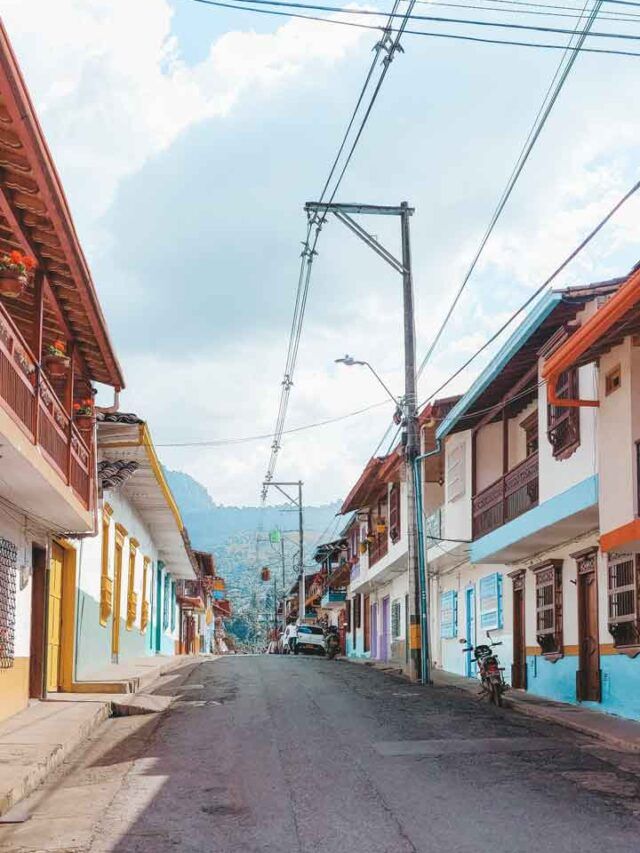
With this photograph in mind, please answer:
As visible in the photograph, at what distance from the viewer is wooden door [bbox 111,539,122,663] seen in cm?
2334

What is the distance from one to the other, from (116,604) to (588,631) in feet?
36.8

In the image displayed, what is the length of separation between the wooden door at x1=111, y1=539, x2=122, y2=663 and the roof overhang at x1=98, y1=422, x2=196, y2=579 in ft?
4.93

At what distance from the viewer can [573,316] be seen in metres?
16.2

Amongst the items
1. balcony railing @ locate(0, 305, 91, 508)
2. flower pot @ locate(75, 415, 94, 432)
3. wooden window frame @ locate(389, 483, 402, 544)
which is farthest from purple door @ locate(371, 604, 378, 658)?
balcony railing @ locate(0, 305, 91, 508)

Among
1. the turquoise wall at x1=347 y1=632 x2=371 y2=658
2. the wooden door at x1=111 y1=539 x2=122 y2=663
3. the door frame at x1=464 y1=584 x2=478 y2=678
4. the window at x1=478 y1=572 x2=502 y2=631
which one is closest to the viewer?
the window at x1=478 y1=572 x2=502 y2=631

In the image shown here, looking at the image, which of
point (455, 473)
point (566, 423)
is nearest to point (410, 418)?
point (455, 473)

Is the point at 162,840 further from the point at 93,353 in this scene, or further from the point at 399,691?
the point at 399,691

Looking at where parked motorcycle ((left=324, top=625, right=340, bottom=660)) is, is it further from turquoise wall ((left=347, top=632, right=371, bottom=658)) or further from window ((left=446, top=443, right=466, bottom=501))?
window ((left=446, top=443, right=466, bottom=501))

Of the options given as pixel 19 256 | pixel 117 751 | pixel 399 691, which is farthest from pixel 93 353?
pixel 399 691

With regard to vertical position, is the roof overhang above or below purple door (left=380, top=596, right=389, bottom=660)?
above

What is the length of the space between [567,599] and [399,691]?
3.43 m

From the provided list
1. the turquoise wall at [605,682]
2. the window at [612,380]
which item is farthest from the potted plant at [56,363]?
the turquoise wall at [605,682]

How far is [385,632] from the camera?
1534 inches

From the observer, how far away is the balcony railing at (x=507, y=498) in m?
18.5
